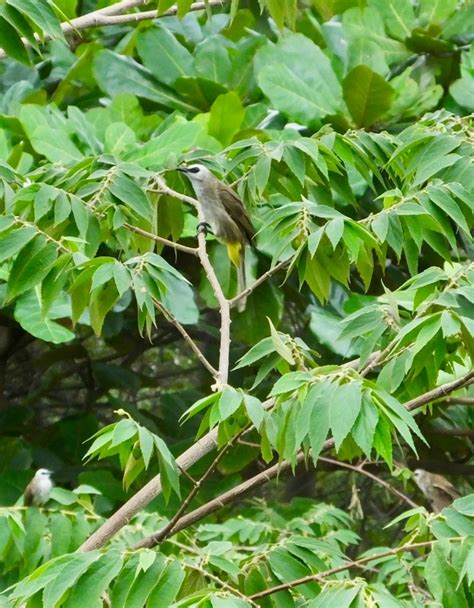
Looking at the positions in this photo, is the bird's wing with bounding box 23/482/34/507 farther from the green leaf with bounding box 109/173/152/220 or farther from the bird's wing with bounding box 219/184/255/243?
the green leaf with bounding box 109/173/152/220

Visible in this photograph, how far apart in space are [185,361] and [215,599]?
16.5 feet

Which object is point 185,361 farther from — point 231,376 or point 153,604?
point 153,604

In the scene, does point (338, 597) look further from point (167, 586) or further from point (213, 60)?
point (213, 60)

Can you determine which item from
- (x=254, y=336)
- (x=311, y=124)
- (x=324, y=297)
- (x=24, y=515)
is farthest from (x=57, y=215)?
(x=311, y=124)

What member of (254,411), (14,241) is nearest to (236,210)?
(14,241)

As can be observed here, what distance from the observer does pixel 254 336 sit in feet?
13.2

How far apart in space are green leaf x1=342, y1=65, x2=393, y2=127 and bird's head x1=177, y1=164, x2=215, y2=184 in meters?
1.61

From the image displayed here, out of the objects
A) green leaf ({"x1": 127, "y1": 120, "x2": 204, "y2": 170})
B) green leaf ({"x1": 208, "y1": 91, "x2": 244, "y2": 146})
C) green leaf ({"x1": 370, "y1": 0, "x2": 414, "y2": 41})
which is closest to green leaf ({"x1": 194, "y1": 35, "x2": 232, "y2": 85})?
green leaf ({"x1": 208, "y1": 91, "x2": 244, "y2": 146})

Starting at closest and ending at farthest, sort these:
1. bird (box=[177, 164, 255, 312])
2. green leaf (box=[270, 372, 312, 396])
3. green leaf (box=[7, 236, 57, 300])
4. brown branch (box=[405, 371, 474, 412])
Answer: green leaf (box=[270, 372, 312, 396])
brown branch (box=[405, 371, 474, 412])
green leaf (box=[7, 236, 57, 300])
bird (box=[177, 164, 255, 312])

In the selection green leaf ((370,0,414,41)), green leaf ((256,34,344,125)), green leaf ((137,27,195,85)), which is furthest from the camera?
green leaf ((370,0,414,41))

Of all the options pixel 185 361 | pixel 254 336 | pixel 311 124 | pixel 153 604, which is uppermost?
pixel 153 604

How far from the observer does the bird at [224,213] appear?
8.82ft

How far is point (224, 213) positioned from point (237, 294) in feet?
0.72

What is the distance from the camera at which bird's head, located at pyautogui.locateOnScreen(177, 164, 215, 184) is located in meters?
2.47
